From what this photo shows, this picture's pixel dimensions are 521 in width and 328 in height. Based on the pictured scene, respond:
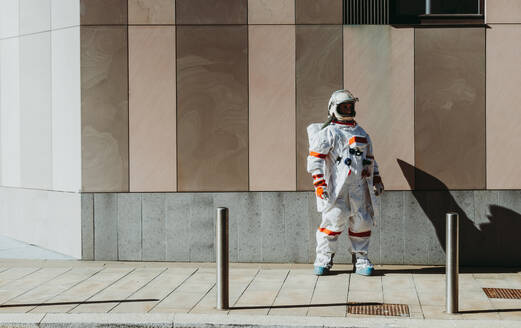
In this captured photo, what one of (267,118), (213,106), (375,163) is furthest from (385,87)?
(213,106)

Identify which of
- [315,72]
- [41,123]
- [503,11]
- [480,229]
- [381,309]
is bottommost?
[381,309]

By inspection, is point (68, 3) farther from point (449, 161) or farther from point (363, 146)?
point (449, 161)

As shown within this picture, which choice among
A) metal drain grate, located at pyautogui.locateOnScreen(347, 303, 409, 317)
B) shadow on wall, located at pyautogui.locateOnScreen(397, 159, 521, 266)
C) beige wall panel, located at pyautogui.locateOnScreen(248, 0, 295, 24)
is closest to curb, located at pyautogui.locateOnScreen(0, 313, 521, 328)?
metal drain grate, located at pyautogui.locateOnScreen(347, 303, 409, 317)

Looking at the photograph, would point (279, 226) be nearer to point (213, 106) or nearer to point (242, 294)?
point (213, 106)

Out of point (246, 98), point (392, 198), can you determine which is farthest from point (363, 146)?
point (246, 98)

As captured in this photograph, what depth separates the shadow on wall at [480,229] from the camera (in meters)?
9.95

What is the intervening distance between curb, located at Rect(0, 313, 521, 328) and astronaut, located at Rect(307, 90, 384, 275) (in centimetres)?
236

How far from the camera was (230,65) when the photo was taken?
10156mm

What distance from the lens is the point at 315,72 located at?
1009 centimetres

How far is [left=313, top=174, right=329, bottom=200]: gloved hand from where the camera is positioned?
9.07 m

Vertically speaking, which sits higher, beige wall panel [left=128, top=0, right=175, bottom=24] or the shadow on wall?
beige wall panel [left=128, top=0, right=175, bottom=24]

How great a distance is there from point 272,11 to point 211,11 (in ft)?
2.64

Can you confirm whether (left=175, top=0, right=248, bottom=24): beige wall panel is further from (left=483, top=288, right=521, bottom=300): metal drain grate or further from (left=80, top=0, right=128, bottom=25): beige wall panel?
(left=483, top=288, right=521, bottom=300): metal drain grate

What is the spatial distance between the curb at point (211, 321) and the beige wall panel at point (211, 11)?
14.8 ft
